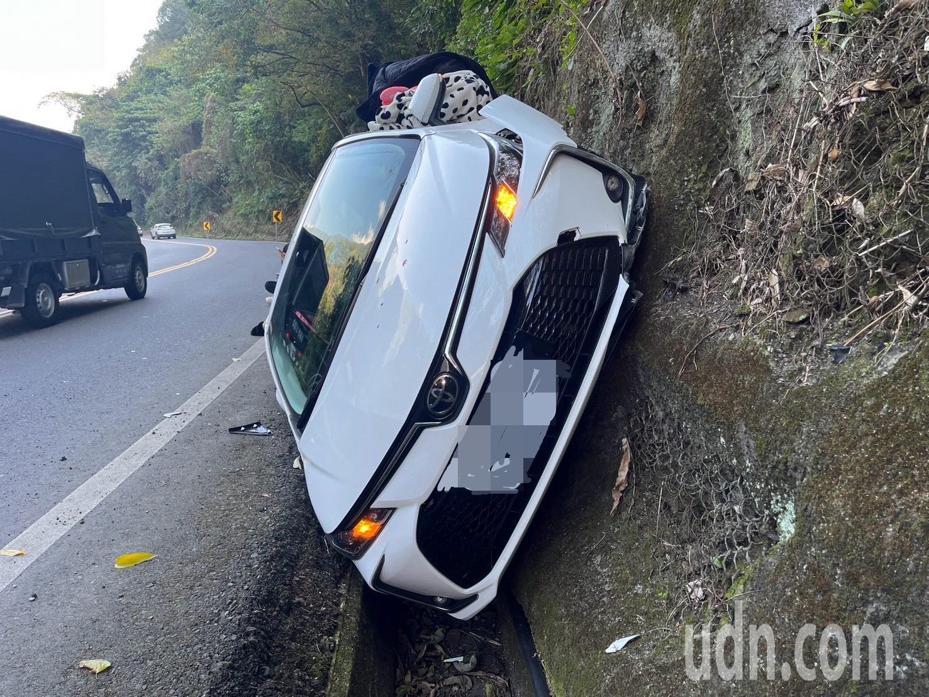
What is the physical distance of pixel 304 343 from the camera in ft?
9.85

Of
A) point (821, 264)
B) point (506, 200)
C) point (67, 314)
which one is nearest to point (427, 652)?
point (506, 200)

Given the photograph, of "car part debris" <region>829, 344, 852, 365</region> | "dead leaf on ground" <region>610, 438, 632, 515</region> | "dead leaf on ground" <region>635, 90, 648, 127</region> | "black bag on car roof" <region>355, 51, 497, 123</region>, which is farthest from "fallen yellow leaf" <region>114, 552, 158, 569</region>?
"dead leaf on ground" <region>635, 90, 648, 127</region>

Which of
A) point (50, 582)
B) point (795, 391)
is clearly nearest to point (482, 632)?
point (795, 391)

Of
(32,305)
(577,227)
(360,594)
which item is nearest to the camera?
(577,227)

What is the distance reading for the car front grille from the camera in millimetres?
2365

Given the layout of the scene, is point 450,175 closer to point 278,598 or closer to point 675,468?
point 675,468

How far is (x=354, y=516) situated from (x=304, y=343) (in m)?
0.93

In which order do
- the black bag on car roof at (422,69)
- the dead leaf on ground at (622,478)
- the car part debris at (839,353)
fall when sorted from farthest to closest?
the black bag on car roof at (422,69) → the dead leaf on ground at (622,478) → the car part debris at (839,353)

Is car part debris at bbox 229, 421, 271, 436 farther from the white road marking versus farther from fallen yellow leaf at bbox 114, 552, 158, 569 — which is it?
fallen yellow leaf at bbox 114, 552, 158, 569

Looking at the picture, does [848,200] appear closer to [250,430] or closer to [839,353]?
[839,353]

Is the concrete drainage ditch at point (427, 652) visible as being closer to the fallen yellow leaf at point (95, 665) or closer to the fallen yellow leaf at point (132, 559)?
the fallen yellow leaf at point (95, 665)

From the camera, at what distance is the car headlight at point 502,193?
248cm

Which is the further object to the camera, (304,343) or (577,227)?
(304,343)

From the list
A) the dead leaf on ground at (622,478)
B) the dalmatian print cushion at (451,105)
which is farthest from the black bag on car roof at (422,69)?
the dead leaf on ground at (622,478)
